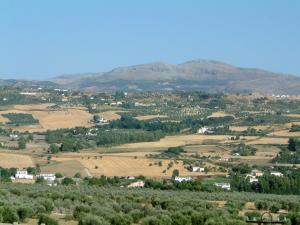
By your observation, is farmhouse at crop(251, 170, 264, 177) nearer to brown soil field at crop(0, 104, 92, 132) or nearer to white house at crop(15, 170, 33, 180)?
white house at crop(15, 170, 33, 180)

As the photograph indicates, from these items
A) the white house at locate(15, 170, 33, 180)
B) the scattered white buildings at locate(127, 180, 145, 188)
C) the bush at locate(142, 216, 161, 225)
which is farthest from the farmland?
the scattered white buildings at locate(127, 180, 145, 188)

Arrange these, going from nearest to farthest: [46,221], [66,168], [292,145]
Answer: [46,221] < [66,168] < [292,145]

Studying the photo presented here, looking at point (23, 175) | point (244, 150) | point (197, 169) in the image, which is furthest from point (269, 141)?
point (23, 175)

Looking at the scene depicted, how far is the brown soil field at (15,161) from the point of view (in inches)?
2640

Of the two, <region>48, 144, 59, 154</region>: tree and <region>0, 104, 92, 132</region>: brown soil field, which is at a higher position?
<region>0, 104, 92, 132</region>: brown soil field

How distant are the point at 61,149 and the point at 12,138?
12609 millimetres

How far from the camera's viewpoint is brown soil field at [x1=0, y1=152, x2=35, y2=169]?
67062 mm

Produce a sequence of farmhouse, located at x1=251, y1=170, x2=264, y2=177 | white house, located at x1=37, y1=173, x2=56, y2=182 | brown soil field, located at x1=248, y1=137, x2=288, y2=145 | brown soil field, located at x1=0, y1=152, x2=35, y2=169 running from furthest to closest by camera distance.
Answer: brown soil field, located at x1=248, y1=137, x2=288, y2=145 < brown soil field, located at x1=0, y1=152, x2=35, y2=169 < farmhouse, located at x1=251, y1=170, x2=264, y2=177 < white house, located at x1=37, y1=173, x2=56, y2=182

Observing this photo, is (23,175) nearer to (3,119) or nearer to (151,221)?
(151,221)

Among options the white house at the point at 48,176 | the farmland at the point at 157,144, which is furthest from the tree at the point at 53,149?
the white house at the point at 48,176

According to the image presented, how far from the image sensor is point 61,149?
82.3 m

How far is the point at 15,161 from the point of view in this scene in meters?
69.2

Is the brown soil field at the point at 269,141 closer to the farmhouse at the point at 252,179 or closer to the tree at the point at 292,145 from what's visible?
the tree at the point at 292,145

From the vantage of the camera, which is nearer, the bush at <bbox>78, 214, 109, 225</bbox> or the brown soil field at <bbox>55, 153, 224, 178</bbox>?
the bush at <bbox>78, 214, 109, 225</bbox>
